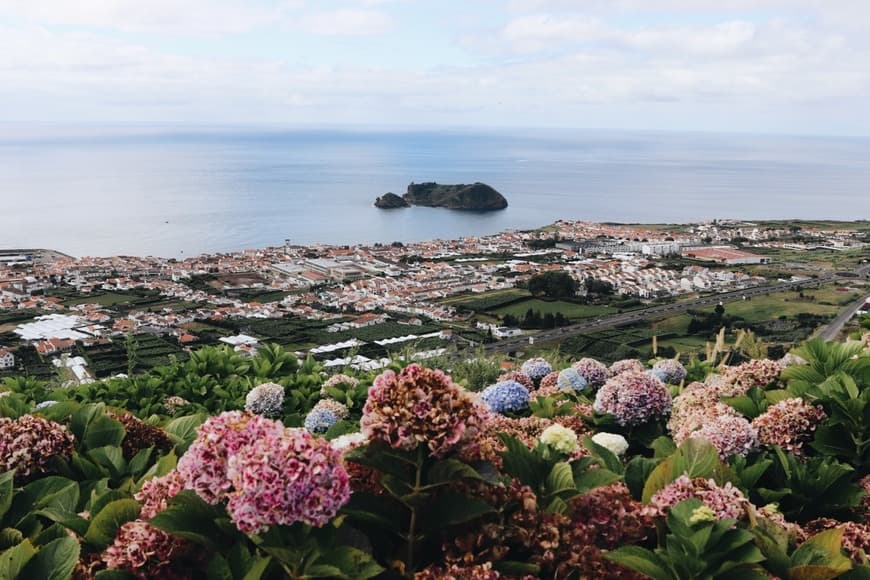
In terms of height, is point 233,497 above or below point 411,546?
above

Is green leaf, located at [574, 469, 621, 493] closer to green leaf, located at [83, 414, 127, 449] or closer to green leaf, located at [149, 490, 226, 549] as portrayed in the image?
green leaf, located at [149, 490, 226, 549]

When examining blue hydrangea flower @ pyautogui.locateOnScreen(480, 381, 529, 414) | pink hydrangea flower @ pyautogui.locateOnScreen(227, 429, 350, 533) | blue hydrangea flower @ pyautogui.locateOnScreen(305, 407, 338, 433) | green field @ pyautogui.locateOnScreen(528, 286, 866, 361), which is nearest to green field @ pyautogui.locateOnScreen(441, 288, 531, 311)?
green field @ pyautogui.locateOnScreen(528, 286, 866, 361)

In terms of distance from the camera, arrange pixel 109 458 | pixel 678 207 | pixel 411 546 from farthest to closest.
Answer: pixel 678 207 < pixel 109 458 < pixel 411 546

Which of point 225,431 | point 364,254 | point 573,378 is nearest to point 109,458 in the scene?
point 225,431

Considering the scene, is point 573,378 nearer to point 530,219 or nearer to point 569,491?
point 569,491

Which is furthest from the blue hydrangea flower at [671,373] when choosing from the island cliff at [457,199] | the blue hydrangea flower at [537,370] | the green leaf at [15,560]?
the island cliff at [457,199]

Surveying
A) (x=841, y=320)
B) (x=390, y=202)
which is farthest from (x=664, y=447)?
(x=390, y=202)
